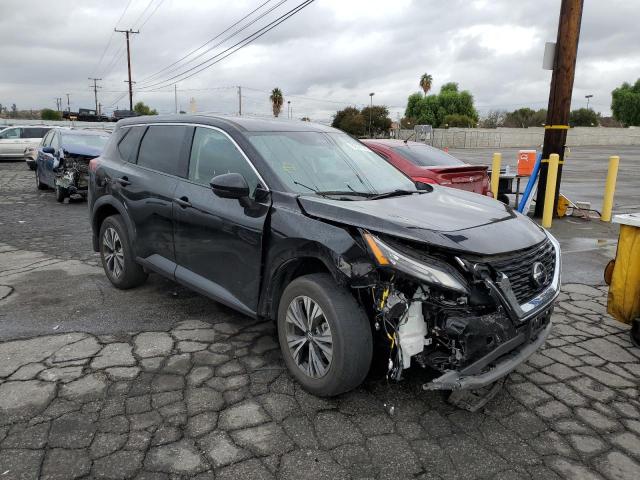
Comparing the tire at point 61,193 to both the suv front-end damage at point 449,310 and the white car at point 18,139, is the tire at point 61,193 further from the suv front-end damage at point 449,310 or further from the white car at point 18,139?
the white car at point 18,139

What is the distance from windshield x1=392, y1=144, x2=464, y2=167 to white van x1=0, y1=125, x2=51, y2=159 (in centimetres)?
2123

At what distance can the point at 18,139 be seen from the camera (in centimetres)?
2411

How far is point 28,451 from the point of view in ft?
8.80

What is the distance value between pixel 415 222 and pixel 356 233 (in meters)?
0.35

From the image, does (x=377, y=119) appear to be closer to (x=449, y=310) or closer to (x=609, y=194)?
(x=609, y=194)

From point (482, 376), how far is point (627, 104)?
327ft

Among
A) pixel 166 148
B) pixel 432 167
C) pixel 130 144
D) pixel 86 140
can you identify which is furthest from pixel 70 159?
pixel 432 167

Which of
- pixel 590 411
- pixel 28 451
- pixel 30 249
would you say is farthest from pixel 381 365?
pixel 30 249

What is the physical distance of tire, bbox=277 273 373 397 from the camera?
293 cm

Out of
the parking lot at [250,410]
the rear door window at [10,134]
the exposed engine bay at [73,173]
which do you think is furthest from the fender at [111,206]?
the rear door window at [10,134]

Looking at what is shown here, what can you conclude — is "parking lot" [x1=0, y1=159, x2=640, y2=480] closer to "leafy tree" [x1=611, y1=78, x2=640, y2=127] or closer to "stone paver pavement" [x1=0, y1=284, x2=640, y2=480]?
"stone paver pavement" [x1=0, y1=284, x2=640, y2=480]

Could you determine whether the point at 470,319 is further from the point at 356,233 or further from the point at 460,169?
the point at 460,169

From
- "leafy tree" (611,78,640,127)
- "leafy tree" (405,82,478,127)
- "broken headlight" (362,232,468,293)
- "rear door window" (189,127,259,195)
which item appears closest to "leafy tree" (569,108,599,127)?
"leafy tree" (611,78,640,127)

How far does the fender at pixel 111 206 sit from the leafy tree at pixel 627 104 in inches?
3865
